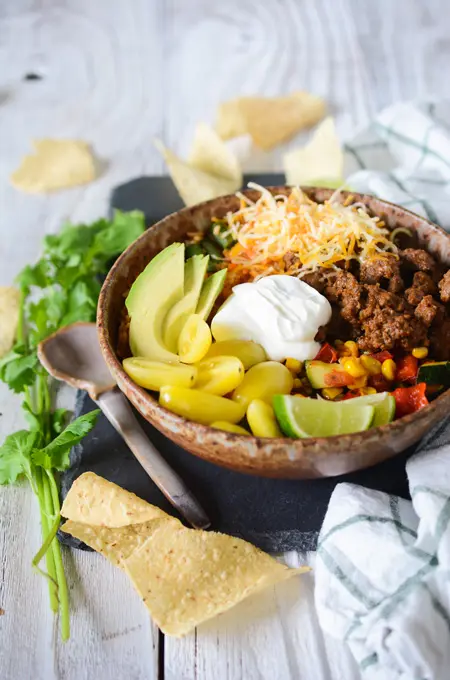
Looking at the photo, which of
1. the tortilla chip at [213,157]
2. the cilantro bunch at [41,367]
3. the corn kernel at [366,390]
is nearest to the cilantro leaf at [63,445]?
the cilantro bunch at [41,367]

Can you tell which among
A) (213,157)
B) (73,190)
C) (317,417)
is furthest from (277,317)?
(73,190)

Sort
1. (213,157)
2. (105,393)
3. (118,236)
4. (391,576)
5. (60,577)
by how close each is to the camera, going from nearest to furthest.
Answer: (391,576) < (60,577) < (105,393) < (118,236) < (213,157)

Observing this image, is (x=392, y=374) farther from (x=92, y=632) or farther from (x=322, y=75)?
(x=322, y=75)

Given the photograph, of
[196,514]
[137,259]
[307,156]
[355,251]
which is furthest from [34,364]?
[307,156]

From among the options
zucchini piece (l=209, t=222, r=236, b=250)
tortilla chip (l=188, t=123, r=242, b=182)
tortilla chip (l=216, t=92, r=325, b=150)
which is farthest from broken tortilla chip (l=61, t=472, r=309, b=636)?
tortilla chip (l=216, t=92, r=325, b=150)

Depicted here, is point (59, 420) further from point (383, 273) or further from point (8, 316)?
point (383, 273)

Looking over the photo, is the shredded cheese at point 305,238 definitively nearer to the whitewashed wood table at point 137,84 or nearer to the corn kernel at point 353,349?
the corn kernel at point 353,349
